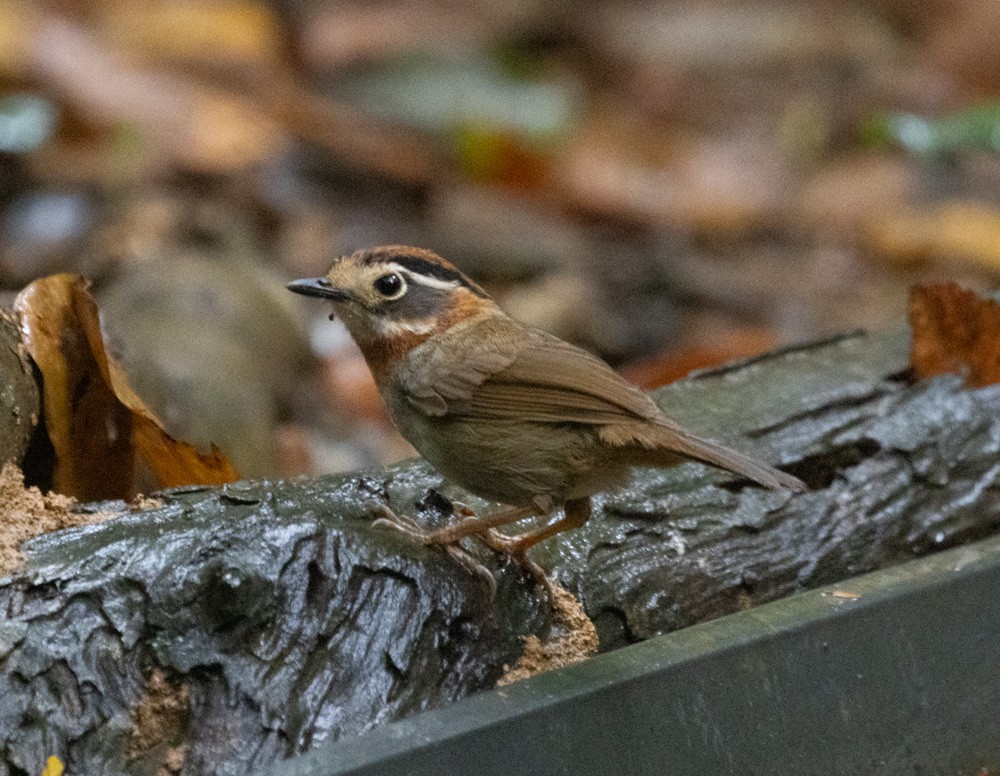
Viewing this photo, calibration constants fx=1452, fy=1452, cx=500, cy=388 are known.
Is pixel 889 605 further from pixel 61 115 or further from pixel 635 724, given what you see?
pixel 61 115

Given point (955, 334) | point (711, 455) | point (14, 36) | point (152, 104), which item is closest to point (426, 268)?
point (711, 455)

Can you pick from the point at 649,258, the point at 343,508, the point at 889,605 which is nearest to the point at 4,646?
the point at 343,508

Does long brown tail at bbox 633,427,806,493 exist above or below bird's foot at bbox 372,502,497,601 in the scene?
above

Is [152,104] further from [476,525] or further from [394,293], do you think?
[476,525]

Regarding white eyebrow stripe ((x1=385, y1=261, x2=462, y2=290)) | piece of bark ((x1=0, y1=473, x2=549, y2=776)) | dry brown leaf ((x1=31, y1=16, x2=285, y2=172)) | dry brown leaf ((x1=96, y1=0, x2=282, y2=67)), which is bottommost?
piece of bark ((x1=0, y1=473, x2=549, y2=776))

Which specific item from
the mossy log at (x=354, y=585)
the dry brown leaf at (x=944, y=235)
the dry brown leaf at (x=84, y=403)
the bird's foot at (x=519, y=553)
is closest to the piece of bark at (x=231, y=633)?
the mossy log at (x=354, y=585)

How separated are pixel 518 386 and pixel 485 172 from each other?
5780 millimetres

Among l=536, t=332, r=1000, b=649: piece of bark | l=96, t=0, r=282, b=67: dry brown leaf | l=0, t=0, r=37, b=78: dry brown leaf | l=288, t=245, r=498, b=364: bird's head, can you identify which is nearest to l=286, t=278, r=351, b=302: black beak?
l=288, t=245, r=498, b=364: bird's head

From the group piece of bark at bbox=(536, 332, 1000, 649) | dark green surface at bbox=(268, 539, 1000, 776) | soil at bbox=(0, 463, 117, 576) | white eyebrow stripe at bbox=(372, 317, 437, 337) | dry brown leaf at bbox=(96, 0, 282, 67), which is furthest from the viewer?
dry brown leaf at bbox=(96, 0, 282, 67)

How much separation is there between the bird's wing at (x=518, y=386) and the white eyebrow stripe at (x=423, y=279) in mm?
145

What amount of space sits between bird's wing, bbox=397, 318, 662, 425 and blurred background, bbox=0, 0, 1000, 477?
134 centimetres

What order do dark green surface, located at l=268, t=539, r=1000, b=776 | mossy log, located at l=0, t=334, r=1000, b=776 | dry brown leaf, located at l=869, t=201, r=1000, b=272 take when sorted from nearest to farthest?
dark green surface, located at l=268, t=539, r=1000, b=776 → mossy log, located at l=0, t=334, r=1000, b=776 → dry brown leaf, located at l=869, t=201, r=1000, b=272

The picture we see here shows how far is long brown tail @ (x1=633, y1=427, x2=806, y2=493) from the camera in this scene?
3.31 meters

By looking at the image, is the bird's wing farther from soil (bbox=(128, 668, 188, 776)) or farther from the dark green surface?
soil (bbox=(128, 668, 188, 776))
